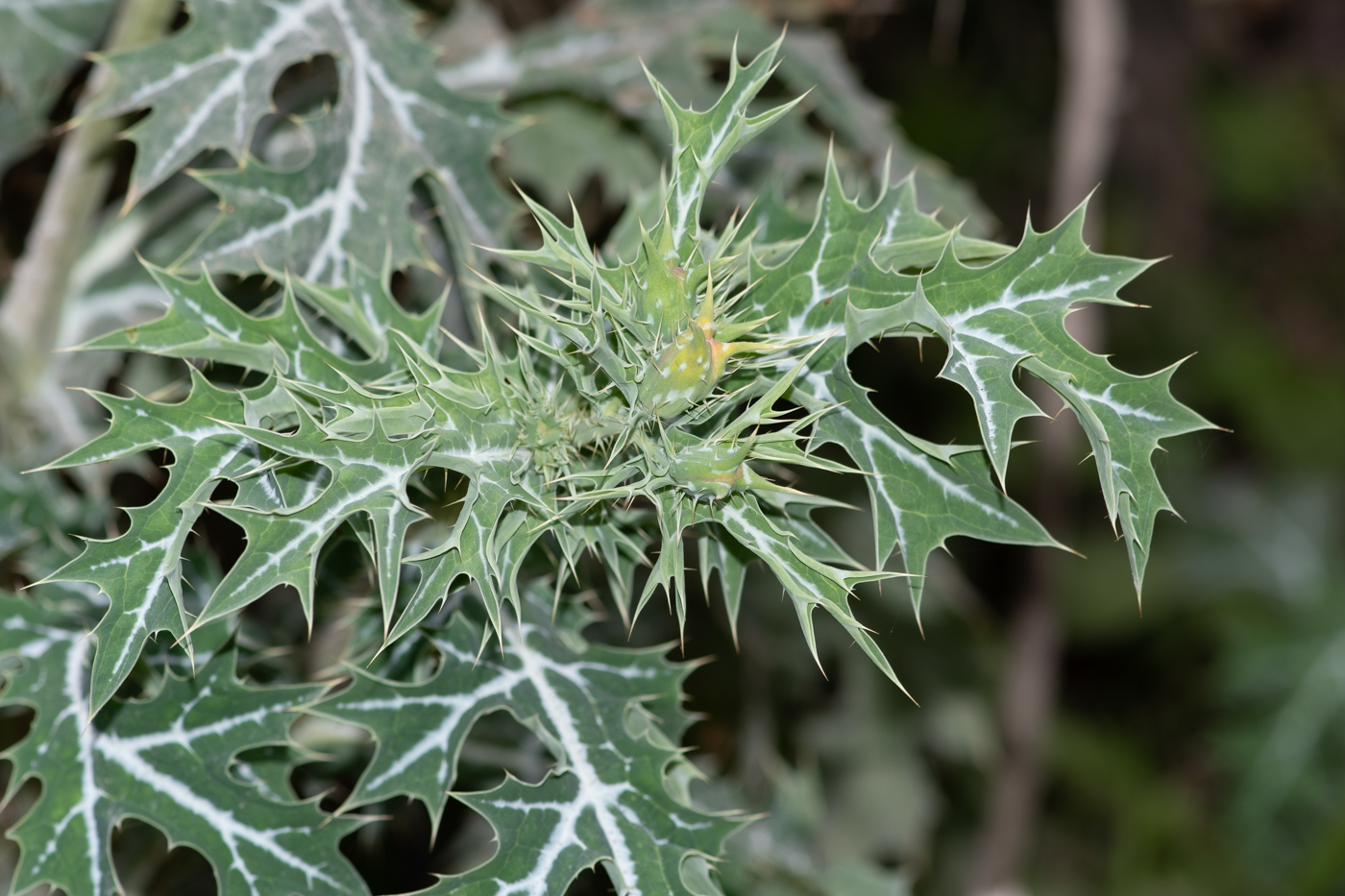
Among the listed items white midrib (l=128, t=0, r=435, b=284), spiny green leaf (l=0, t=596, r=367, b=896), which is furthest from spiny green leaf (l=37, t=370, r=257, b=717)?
white midrib (l=128, t=0, r=435, b=284)

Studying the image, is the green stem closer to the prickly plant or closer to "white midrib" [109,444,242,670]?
the prickly plant

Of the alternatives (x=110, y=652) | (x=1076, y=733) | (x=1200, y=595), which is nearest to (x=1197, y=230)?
(x=1200, y=595)

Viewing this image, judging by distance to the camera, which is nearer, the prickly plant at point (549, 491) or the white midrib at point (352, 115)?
the prickly plant at point (549, 491)

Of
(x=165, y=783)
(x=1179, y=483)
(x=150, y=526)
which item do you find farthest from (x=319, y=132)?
(x=1179, y=483)

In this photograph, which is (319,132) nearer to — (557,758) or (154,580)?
(154,580)

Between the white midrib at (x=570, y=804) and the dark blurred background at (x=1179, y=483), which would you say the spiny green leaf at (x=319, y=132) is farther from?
the dark blurred background at (x=1179, y=483)

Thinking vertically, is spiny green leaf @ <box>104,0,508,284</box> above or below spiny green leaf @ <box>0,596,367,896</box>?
above

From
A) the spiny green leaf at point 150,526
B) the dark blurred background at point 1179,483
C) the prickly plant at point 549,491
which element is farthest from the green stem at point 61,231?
the dark blurred background at point 1179,483

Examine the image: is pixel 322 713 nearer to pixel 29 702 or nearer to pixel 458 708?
pixel 458 708

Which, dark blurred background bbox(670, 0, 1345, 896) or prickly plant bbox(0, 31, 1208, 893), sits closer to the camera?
prickly plant bbox(0, 31, 1208, 893)
